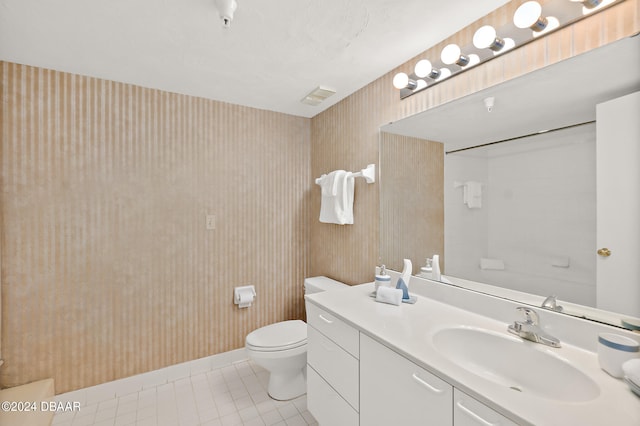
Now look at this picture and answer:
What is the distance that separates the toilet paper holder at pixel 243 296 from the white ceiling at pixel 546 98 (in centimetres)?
188

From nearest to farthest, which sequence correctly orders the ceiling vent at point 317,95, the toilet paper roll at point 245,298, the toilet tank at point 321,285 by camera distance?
the ceiling vent at point 317,95
the toilet tank at point 321,285
the toilet paper roll at point 245,298

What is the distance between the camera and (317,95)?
7.32 ft

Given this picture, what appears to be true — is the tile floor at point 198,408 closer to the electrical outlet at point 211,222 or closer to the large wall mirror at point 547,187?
the electrical outlet at point 211,222

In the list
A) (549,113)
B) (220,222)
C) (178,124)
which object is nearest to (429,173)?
(549,113)

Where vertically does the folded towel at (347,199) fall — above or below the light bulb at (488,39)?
below

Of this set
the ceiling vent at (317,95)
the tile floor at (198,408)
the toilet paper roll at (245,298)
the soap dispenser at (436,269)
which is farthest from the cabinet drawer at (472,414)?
the ceiling vent at (317,95)

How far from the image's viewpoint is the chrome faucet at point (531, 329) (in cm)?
105

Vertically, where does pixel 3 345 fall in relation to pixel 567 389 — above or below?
below

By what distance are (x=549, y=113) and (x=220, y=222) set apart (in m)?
2.20

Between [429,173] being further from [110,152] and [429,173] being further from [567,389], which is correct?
[110,152]

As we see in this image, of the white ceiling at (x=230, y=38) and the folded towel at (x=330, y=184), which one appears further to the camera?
the folded towel at (x=330, y=184)

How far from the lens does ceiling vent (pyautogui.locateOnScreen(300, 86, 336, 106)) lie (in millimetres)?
2148

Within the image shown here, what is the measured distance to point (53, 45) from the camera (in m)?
1.57

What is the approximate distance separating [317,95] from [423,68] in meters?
0.89
